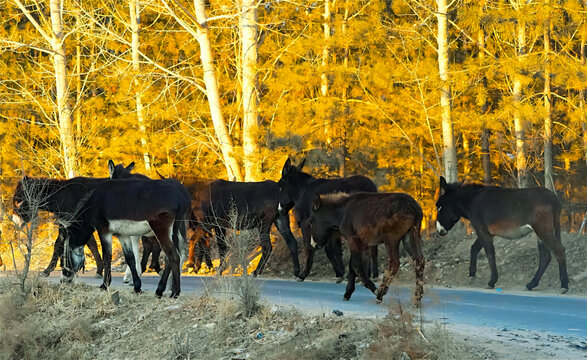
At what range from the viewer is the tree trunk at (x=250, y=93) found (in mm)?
22641

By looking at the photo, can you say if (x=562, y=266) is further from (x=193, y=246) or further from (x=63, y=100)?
(x=63, y=100)

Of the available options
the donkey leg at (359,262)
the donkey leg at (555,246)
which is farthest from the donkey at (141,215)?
the donkey leg at (555,246)

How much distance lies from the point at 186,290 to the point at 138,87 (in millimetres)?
15247

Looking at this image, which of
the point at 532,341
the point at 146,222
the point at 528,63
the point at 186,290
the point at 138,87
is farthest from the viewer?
the point at 138,87

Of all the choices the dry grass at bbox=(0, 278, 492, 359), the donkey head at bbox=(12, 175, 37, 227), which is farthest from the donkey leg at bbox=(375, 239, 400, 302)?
the donkey head at bbox=(12, 175, 37, 227)

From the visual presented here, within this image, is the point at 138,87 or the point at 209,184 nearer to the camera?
the point at 209,184

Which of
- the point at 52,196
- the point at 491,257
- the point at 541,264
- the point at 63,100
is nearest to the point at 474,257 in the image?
the point at 491,257

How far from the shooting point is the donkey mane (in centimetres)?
1392

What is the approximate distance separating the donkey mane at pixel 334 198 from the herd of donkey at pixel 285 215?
2 cm

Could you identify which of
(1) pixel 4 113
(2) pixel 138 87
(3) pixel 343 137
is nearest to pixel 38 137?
(1) pixel 4 113

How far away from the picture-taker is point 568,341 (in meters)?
9.78

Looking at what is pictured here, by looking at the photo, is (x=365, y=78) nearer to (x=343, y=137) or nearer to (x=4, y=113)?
(x=343, y=137)

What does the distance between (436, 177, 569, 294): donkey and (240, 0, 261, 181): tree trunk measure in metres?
6.57

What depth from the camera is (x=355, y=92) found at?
95.1 feet
